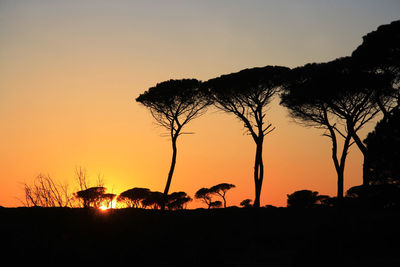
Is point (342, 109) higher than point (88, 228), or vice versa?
point (342, 109)

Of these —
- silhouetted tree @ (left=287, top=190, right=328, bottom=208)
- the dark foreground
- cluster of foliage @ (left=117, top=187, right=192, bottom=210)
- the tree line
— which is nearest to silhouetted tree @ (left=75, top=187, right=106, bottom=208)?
the dark foreground

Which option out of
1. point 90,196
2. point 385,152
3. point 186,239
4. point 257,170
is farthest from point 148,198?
point 90,196

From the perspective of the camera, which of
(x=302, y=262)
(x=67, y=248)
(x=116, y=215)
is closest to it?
(x=67, y=248)

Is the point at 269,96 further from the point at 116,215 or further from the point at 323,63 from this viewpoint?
the point at 116,215

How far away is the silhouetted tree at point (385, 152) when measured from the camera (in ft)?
71.0

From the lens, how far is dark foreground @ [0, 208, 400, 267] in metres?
9.20

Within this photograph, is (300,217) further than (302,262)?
Result: Yes

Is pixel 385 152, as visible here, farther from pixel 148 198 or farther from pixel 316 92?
pixel 148 198

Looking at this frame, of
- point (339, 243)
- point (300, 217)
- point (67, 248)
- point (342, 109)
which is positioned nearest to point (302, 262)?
point (339, 243)

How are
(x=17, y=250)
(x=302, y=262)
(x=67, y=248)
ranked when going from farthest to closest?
(x=302, y=262) → (x=67, y=248) → (x=17, y=250)

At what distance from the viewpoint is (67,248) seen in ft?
30.8

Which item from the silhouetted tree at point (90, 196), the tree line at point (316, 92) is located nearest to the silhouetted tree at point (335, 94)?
the tree line at point (316, 92)

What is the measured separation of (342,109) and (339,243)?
1475 centimetres

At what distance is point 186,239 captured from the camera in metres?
13.3
